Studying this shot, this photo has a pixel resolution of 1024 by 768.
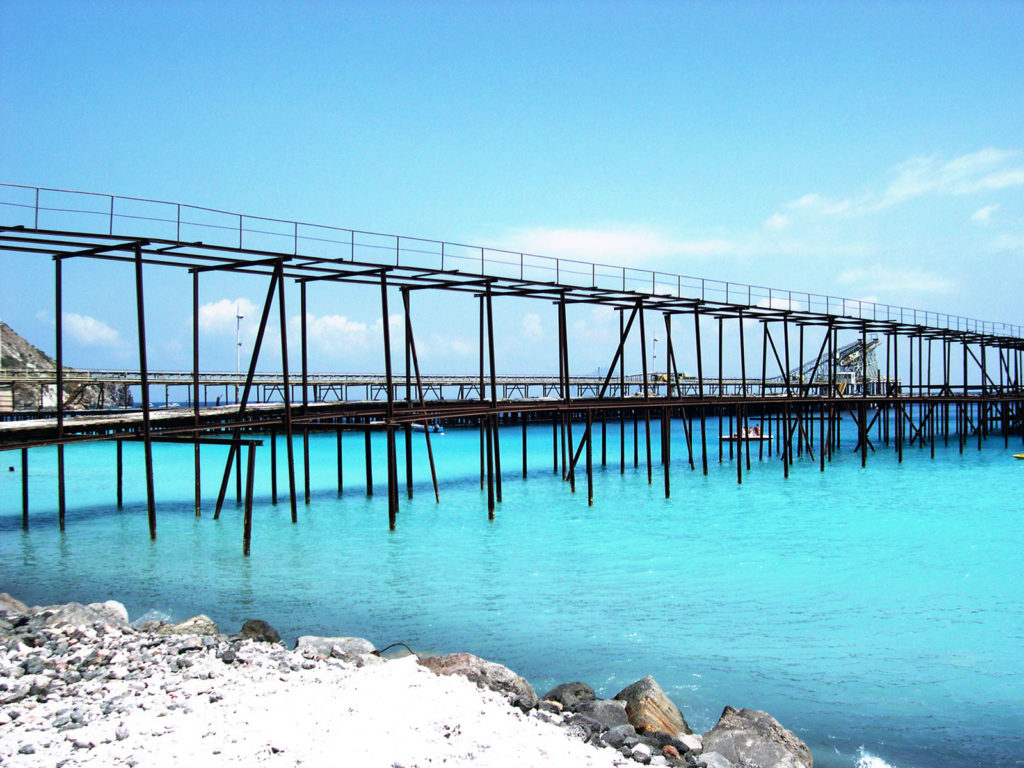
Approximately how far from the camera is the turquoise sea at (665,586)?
939 cm

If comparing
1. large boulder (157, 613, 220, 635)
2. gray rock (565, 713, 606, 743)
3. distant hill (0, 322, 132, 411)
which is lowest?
gray rock (565, 713, 606, 743)

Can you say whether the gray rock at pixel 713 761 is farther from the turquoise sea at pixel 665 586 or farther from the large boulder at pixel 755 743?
the turquoise sea at pixel 665 586

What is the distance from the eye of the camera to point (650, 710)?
7.76 metres

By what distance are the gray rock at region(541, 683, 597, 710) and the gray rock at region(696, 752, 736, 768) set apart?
4.83 ft

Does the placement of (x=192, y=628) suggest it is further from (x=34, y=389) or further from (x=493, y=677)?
(x=34, y=389)

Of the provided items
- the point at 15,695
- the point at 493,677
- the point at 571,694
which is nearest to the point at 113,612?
the point at 15,695

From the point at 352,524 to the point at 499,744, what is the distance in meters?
13.9

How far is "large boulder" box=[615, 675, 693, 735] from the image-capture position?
762 cm

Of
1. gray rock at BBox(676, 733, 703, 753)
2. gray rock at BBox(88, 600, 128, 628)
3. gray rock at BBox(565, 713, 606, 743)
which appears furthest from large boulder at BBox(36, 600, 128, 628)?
gray rock at BBox(676, 733, 703, 753)

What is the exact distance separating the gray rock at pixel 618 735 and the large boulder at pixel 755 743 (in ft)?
2.15

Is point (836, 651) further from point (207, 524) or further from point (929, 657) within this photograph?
point (207, 524)

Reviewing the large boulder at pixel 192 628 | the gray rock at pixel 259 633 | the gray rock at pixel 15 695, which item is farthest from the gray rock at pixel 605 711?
the gray rock at pixel 15 695

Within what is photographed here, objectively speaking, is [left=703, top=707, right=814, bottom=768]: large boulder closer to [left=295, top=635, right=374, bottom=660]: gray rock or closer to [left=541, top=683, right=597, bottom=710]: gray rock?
[left=541, top=683, right=597, bottom=710]: gray rock

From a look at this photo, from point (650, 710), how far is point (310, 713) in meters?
3.07
